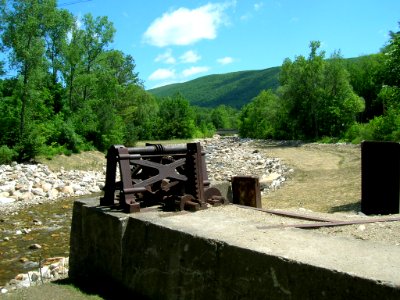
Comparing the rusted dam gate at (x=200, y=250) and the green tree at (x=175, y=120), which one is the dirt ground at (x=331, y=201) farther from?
the green tree at (x=175, y=120)

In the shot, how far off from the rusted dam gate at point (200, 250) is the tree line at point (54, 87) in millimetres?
20804

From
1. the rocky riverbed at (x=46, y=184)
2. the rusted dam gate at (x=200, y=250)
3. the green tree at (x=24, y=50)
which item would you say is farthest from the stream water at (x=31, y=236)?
the green tree at (x=24, y=50)

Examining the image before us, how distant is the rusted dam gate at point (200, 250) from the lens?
329cm

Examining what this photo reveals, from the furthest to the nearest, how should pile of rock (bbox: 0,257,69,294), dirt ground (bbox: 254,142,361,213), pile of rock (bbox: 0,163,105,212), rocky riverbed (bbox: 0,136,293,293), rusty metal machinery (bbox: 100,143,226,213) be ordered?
pile of rock (bbox: 0,163,105,212), rocky riverbed (bbox: 0,136,293,293), dirt ground (bbox: 254,142,361,213), pile of rock (bbox: 0,257,69,294), rusty metal machinery (bbox: 100,143,226,213)

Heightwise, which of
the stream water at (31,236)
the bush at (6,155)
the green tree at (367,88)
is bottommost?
the stream water at (31,236)

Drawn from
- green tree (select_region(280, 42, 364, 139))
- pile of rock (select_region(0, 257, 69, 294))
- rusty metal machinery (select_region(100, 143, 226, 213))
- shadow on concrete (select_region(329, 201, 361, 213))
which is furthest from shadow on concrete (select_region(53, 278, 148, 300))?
green tree (select_region(280, 42, 364, 139))

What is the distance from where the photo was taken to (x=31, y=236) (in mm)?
11977

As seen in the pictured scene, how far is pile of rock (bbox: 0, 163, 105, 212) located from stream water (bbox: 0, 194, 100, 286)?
1.59 meters

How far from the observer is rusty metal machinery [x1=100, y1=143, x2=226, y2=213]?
5699 mm

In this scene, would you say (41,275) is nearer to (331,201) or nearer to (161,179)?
(161,179)

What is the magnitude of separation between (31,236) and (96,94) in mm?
28425

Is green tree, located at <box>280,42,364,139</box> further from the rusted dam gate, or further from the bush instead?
the rusted dam gate

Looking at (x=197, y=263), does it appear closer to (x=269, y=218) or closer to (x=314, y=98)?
(x=269, y=218)

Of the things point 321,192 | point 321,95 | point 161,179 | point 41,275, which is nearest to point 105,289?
point 161,179
